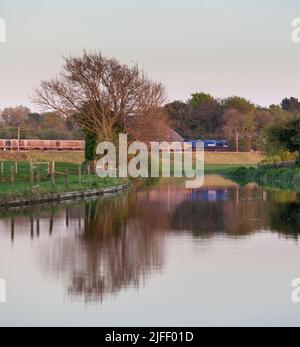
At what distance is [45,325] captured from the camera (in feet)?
34.6

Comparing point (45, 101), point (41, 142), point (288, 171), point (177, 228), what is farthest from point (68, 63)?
point (177, 228)

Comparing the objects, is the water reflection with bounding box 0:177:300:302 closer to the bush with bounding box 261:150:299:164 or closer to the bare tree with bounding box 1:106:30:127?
the bush with bounding box 261:150:299:164

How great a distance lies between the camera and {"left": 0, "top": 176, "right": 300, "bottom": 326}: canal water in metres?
11.2

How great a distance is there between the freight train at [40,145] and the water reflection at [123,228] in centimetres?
4847

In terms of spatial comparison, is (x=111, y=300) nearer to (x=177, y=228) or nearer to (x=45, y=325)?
(x=45, y=325)

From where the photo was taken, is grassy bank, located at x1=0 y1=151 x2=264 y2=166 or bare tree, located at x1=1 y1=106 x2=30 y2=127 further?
bare tree, located at x1=1 y1=106 x2=30 y2=127

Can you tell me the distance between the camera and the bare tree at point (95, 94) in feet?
188

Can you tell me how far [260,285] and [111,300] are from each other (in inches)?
107

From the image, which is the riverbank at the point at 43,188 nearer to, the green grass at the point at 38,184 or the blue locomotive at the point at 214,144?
the green grass at the point at 38,184

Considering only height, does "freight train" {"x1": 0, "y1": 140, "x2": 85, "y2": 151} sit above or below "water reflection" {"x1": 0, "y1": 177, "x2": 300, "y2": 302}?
above

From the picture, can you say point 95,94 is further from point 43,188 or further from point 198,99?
point 198,99

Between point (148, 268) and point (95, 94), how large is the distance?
42.9m

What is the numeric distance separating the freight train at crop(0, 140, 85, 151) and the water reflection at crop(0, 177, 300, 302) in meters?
48.5

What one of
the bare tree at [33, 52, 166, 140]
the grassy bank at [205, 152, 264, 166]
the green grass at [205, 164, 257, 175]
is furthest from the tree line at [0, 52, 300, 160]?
the grassy bank at [205, 152, 264, 166]
